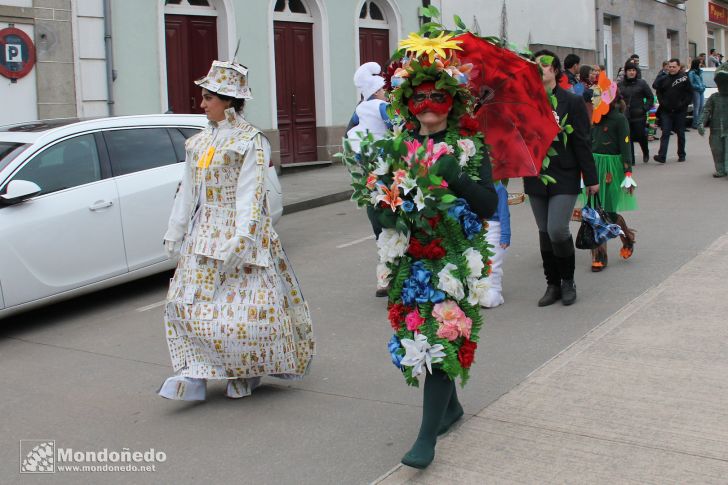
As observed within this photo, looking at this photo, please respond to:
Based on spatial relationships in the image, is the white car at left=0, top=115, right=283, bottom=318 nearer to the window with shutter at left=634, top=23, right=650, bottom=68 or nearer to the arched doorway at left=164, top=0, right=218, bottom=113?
the arched doorway at left=164, top=0, right=218, bottom=113

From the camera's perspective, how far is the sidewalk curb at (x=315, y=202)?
1322 centimetres

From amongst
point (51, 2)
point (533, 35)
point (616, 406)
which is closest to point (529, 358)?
point (616, 406)

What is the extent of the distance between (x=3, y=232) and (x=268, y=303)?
2.82 meters

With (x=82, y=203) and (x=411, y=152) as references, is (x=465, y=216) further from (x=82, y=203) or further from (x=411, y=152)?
(x=82, y=203)

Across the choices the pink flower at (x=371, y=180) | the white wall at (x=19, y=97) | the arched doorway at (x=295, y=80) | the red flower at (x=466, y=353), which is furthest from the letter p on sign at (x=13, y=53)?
the red flower at (x=466, y=353)

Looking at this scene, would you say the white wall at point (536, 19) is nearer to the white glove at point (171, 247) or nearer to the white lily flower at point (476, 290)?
the white glove at point (171, 247)

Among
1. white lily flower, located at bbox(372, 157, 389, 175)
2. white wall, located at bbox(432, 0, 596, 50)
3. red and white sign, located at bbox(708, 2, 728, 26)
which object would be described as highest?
red and white sign, located at bbox(708, 2, 728, 26)

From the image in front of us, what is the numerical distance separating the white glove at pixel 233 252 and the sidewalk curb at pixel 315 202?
26.5ft

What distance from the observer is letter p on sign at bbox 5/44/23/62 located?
496 inches

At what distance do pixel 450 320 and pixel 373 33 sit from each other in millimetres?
16128

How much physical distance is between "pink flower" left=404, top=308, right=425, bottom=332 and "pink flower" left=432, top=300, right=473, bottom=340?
2.5 inches

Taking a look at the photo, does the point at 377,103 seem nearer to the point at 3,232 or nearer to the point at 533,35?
the point at 3,232

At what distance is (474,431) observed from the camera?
458cm

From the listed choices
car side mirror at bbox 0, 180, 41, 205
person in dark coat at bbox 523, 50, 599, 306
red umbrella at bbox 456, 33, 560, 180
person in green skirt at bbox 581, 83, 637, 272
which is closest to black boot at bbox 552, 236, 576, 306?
person in dark coat at bbox 523, 50, 599, 306
